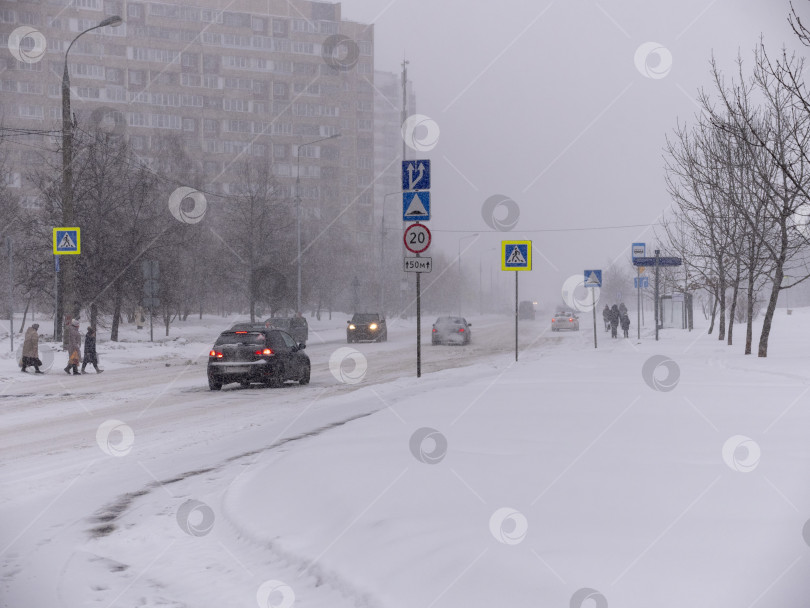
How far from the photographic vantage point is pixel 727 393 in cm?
1227

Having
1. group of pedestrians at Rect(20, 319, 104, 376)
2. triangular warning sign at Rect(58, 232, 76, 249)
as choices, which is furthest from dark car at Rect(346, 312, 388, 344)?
group of pedestrians at Rect(20, 319, 104, 376)

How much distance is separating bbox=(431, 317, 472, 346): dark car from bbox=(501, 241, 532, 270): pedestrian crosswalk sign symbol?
17.4 meters

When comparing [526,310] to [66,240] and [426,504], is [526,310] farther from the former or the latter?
[426,504]

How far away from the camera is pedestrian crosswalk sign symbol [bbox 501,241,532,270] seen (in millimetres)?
21361

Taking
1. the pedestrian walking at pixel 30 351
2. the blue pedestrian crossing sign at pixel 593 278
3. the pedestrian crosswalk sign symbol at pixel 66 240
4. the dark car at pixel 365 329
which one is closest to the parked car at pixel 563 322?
the dark car at pixel 365 329

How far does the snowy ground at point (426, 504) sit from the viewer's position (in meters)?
4.32

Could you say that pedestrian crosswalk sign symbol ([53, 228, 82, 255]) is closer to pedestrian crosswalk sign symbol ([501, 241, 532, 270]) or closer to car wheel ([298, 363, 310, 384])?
car wheel ([298, 363, 310, 384])

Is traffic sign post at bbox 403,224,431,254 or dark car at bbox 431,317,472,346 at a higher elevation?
traffic sign post at bbox 403,224,431,254

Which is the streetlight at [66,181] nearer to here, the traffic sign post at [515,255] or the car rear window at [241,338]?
the car rear window at [241,338]

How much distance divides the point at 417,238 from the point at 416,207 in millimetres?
600

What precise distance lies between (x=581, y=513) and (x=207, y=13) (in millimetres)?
126196

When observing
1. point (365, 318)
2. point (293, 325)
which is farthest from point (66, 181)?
point (365, 318)

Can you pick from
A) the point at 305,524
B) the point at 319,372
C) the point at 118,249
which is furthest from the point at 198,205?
the point at 305,524

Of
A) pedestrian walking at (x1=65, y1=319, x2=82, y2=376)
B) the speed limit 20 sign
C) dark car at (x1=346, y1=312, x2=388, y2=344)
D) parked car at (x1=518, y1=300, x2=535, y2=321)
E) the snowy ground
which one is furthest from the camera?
parked car at (x1=518, y1=300, x2=535, y2=321)
